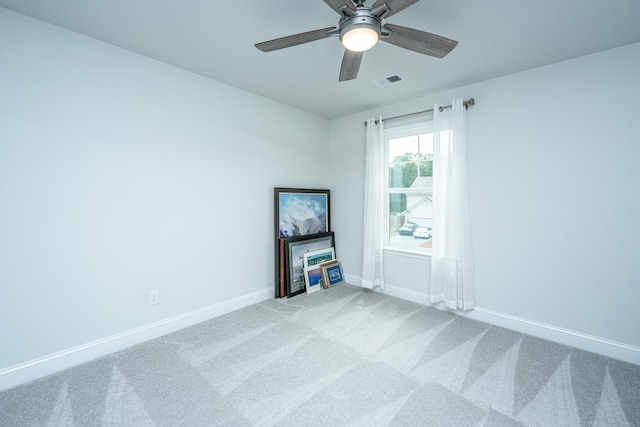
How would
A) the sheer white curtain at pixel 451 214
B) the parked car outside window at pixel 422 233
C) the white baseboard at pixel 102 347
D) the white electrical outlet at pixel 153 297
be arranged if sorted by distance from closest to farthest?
the white baseboard at pixel 102 347, the white electrical outlet at pixel 153 297, the sheer white curtain at pixel 451 214, the parked car outside window at pixel 422 233

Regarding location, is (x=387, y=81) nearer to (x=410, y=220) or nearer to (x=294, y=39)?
(x=294, y=39)

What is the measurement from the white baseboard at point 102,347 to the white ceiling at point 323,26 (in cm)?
239

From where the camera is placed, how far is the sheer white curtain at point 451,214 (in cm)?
289

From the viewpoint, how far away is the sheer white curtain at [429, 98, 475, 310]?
2.89 m

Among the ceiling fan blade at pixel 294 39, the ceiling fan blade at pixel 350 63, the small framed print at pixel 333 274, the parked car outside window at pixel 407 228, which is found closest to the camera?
the ceiling fan blade at pixel 294 39

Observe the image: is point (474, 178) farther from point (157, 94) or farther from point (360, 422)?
point (157, 94)

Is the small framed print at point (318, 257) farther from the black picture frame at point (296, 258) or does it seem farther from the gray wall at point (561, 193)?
the gray wall at point (561, 193)

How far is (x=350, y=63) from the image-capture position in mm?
1782

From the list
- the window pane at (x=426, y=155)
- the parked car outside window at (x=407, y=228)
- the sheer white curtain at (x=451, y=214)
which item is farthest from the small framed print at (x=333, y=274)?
the window pane at (x=426, y=155)

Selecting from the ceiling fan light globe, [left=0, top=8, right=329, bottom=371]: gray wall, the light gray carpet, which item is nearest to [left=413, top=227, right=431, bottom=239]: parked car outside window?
the light gray carpet

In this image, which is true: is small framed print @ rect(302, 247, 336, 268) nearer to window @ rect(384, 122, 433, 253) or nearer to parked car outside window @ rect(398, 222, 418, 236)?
window @ rect(384, 122, 433, 253)

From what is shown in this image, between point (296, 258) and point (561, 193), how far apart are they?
9.25 ft

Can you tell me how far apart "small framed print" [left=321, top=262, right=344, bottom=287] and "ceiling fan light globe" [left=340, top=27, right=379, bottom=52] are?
111 inches

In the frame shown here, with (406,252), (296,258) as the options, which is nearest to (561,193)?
(406,252)
